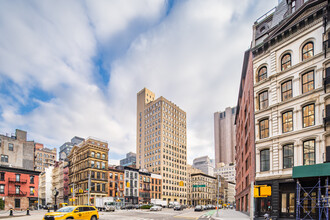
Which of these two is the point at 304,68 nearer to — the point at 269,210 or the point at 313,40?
the point at 313,40

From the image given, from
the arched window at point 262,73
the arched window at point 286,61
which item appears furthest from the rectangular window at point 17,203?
the arched window at point 286,61

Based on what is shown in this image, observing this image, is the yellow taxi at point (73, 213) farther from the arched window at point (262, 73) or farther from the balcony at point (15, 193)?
the balcony at point (15, 193)

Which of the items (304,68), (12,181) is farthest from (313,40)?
(12,181)

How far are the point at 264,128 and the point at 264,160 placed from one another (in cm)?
355

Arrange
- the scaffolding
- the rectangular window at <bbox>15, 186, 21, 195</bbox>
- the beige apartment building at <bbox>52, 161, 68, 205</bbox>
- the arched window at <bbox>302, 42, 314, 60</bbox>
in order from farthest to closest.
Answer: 1. the beige apartment building at <bbox>52, 161, 68, 205</bbox>
2. the rectangular window at <bbox>15, 186, 21, 195</bbox>
3. the arched window at <bbox>302, 42, 314, 60</bbox>
4. the scaffolding

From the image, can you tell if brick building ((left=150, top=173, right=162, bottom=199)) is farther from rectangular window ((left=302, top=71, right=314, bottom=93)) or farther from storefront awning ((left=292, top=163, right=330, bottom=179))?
rectangular window ((left=302, top=71, right=314, bottom=93))

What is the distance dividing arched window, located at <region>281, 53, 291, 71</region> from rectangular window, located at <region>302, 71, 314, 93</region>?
2.44m

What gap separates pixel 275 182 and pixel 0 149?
64.4m

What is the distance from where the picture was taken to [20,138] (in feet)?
224

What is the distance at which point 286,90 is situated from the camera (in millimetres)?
24609

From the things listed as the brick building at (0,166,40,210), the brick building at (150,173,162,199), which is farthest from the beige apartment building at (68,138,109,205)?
the brick building at (150,173,162,199)

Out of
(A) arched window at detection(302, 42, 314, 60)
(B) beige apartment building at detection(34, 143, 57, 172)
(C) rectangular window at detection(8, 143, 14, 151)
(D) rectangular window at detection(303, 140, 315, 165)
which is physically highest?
(A) arched window at detection(302, 42, 314, 60)

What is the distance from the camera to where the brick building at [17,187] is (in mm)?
53919

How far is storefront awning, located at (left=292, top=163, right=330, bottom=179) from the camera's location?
18.2 metres
